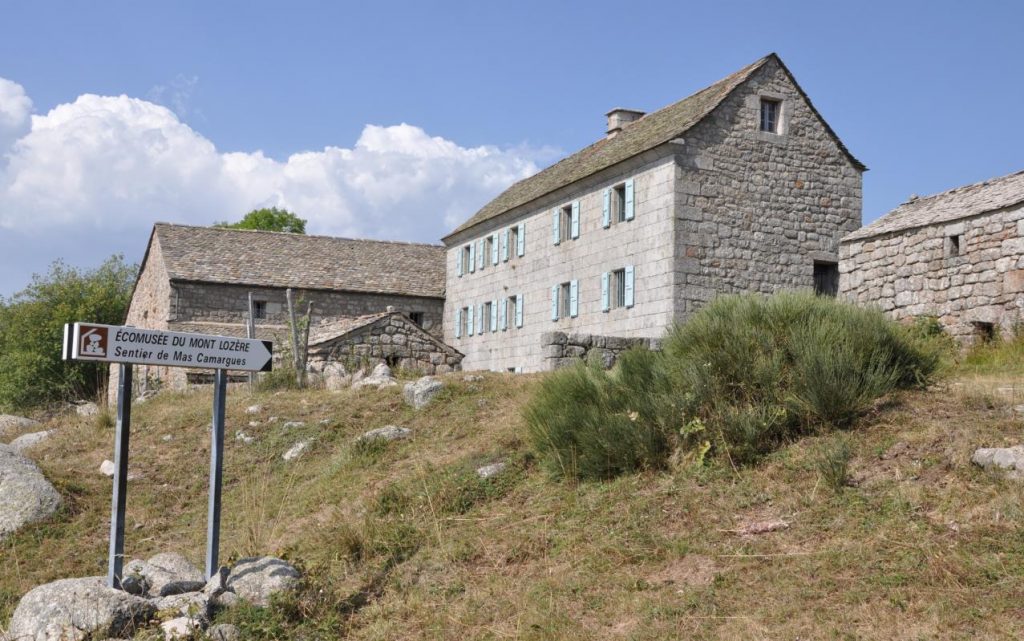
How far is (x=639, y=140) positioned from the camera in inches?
995

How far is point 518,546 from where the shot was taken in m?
8.45

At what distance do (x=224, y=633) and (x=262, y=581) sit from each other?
695 mm

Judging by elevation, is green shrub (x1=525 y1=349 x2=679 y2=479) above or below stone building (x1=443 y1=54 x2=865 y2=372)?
below

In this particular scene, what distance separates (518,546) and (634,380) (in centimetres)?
295

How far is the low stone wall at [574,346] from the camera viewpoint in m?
A: 15.9

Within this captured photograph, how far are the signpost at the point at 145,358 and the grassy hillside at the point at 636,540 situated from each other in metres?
1.05

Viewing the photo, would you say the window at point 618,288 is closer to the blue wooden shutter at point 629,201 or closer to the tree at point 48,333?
the blue wooden shutter at point 629,201

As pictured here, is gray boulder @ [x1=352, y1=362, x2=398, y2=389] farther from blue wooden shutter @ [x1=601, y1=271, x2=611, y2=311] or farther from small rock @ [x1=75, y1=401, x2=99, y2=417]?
blue wooden shutter @ [x1=601, y1=271, x2=611, y2=311]

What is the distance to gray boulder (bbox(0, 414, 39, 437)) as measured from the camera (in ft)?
59.2

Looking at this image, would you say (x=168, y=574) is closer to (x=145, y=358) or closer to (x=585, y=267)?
(x=145, y=358)

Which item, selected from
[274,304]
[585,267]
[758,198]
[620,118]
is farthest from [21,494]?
[274,304]

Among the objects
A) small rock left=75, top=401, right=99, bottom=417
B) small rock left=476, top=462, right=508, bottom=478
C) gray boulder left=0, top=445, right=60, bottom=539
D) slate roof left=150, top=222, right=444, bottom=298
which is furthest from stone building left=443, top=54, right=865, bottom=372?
gray boulder left=0, top=445, right=60, bottom=539

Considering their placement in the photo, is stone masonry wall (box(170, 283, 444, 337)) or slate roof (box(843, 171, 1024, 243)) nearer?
slate roof (box(843, 171, 1024, 243))

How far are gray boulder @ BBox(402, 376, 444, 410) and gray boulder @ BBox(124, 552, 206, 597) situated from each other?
621 cm
